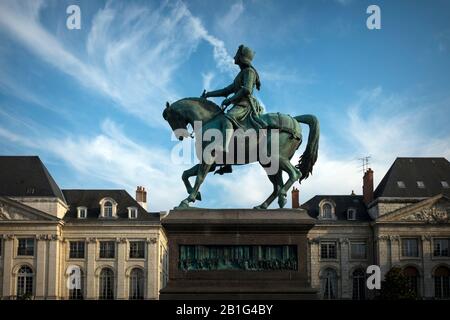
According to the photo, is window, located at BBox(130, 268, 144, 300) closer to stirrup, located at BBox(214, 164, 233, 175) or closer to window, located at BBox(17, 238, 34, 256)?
window, located at BBox(17, 238, 34, 256)

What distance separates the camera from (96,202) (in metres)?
68.6

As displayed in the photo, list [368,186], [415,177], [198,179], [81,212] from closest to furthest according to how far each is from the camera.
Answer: [198,179]
[415,177]
[81,212]
[368,186]

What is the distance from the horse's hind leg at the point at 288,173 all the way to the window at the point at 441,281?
49.1 m

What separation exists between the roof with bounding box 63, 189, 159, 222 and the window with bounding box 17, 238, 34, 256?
3.62 m

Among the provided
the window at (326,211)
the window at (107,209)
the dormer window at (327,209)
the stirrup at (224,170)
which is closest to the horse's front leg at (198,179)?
the stirrup at (224,170)

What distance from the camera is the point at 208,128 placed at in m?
19.0

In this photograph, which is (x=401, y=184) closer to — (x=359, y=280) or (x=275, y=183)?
(x=359, y=280)

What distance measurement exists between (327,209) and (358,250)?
442 centimetres

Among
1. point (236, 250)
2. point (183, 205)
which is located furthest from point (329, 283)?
point (236, 250)

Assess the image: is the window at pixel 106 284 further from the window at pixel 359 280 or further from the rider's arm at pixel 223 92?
the rider's arm at pixel 223 92

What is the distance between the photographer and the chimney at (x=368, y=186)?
225 ft

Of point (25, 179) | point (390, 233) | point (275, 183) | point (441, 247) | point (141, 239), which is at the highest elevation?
point (25, 179)
